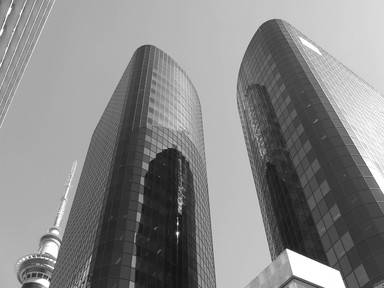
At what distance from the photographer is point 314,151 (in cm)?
7962

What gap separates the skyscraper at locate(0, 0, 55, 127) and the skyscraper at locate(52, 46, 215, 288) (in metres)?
40.7

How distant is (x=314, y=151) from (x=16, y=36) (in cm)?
5214

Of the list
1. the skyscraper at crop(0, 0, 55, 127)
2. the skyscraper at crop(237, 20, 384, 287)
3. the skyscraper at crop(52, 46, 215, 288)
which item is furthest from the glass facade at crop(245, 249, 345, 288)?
the skyscraper at crop(52, 46, 215, 288)

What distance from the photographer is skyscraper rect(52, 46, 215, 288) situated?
8562 centimetres

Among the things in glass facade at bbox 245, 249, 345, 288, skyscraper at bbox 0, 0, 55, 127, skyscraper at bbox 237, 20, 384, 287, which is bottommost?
glass facade at bbox 245, 249, 345, 288

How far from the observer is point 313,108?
87938 millimetres

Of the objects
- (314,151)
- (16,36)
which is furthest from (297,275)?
(314,151)

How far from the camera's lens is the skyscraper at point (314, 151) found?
6384 cm

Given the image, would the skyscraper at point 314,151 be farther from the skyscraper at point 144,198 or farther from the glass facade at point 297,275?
the glass facade at point 297,275

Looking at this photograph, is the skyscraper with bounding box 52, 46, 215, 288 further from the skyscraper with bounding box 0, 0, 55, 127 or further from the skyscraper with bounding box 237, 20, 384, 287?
the skyscraper with bounding box 0, 0, 55, 127

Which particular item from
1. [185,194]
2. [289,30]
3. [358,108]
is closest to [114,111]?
[185,194]

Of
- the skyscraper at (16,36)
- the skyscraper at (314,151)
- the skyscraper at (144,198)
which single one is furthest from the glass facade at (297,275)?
the skyscraper at (144,198)

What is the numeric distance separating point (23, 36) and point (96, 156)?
95.2 meters

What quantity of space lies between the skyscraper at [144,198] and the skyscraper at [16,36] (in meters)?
40.7
